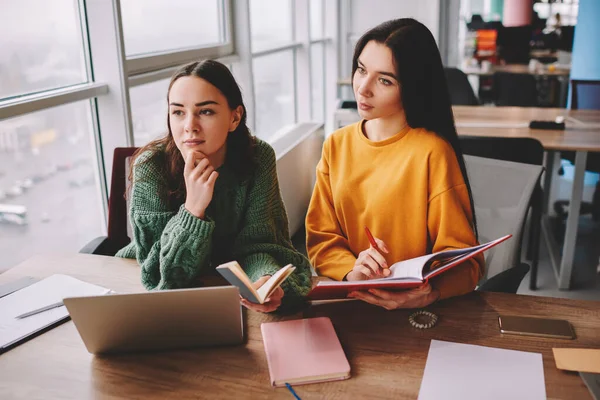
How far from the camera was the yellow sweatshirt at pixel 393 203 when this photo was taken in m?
1.26

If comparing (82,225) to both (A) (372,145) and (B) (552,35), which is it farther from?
(B) (552,35)

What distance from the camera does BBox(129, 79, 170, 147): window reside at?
2.40 m

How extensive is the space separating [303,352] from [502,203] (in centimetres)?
94

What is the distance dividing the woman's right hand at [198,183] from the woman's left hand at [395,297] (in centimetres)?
36

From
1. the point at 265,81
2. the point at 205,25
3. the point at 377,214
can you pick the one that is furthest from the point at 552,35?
the point at 377,214

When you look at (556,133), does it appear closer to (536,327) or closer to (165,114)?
(536,327)

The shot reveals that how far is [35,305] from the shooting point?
4.00 ft

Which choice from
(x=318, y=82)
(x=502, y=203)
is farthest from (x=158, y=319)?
(x=318, y=82)

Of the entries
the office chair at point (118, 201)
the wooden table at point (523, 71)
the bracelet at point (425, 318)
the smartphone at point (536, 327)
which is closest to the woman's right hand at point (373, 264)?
the bracelet at point (425, 318)

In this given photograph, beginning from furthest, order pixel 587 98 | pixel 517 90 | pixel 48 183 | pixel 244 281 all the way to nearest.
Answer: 1. pixel 517 90
2. pixel 587 98
3. pixel 48 183
4. pixel 244 281

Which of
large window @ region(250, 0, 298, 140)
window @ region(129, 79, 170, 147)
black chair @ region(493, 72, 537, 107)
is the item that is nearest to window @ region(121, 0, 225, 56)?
window @ region(129, 79, 170, 147)

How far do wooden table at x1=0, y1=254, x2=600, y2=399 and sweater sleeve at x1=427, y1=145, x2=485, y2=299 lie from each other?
0.16 feet

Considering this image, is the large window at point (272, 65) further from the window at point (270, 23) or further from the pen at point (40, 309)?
the pen at point (40, 309)

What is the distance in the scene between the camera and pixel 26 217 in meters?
1.91
